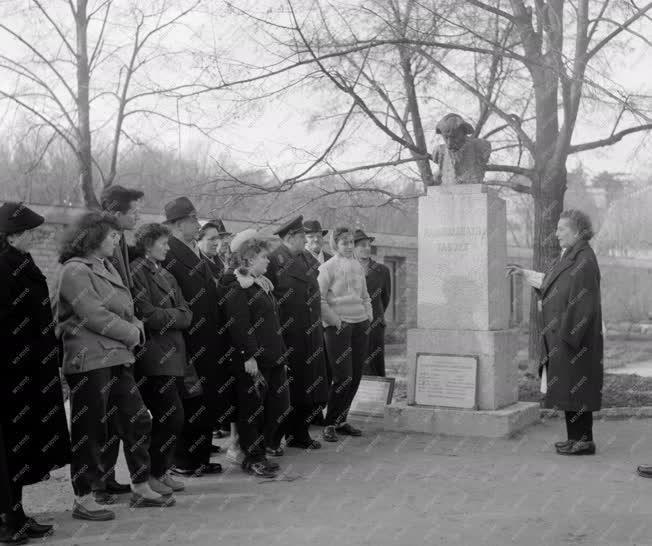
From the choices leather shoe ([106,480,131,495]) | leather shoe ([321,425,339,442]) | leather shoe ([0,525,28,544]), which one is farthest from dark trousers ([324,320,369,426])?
leather shoe ([0,525,28,544])

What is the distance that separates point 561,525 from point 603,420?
13.2ft

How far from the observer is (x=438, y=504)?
5102 mm

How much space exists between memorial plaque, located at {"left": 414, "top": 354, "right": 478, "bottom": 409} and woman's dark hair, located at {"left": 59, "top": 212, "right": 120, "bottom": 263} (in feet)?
12.2

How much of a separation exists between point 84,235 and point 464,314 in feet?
12.8

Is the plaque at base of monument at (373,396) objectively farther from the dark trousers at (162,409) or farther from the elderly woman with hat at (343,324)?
the dark trousers at (162,409)

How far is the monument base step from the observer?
7.26 metres

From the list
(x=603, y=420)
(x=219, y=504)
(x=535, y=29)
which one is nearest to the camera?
(x=219, y=504)

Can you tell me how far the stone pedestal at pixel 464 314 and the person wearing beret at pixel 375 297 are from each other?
164 cm

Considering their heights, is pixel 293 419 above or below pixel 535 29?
below

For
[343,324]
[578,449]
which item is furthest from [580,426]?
[343,324]

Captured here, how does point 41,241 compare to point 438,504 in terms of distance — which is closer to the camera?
point 438,504

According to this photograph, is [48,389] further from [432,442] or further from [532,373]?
Answer: [532,373]

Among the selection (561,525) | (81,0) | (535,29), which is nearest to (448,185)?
(535,29)

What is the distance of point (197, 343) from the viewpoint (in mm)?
5879
